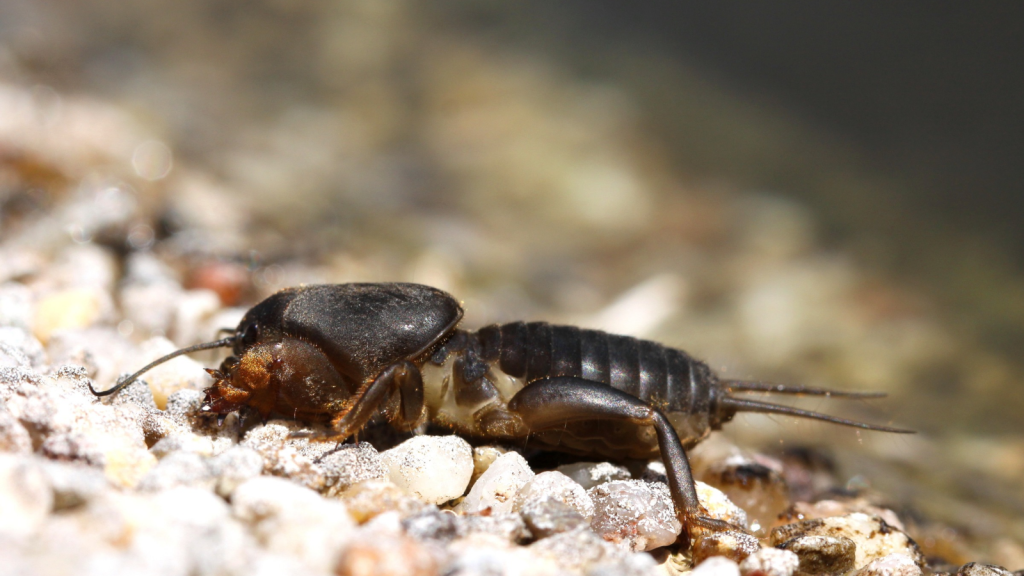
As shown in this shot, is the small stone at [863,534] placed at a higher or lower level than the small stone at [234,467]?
higher

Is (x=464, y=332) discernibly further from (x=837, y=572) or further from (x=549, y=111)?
(x=549, y=111)

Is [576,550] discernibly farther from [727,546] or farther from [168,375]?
[168,375]

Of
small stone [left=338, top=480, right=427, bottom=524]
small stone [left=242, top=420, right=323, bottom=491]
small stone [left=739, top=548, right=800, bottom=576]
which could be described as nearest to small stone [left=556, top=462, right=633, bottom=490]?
small stone [left=739, top=548, right=800, bottom=576]

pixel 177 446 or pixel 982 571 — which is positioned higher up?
pixel 982 571

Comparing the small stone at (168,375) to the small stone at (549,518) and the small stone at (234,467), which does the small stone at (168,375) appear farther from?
the small stone at (549,518)

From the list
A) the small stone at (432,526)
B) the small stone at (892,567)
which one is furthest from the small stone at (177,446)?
the small stone at (892,567)

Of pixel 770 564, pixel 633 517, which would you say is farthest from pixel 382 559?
pixel 770 564

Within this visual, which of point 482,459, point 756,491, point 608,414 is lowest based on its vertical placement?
point 482,459
